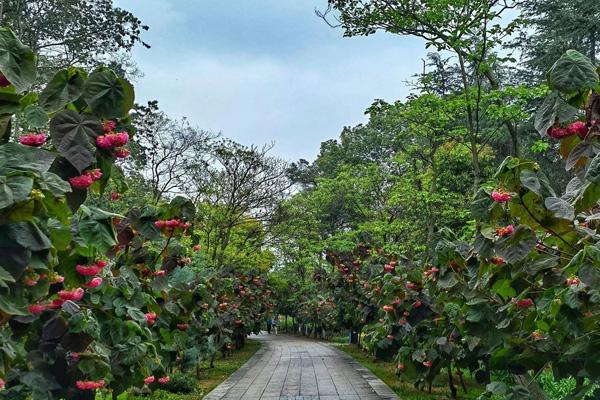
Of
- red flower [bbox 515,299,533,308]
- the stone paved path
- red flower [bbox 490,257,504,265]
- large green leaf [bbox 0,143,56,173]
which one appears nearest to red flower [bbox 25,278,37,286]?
large green leaf [bbox 0,143,56,173]

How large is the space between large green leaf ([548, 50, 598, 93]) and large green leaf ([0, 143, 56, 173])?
6.23 feet

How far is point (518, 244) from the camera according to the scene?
8.80ft

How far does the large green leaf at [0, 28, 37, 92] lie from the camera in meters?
1.72

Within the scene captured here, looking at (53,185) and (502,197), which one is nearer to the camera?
(53,185)

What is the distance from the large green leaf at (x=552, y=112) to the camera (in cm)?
227

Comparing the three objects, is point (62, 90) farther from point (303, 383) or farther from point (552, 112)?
point (303, 383)

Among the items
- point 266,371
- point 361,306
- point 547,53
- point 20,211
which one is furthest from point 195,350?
point 547,53

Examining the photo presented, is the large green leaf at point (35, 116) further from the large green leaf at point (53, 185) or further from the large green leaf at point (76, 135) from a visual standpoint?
the large green leaf at point (53, 185)

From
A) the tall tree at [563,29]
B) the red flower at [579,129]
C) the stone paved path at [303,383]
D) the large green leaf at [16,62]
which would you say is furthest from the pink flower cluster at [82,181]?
the tall tree at [563,29]

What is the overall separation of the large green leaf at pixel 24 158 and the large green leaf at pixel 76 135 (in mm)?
198

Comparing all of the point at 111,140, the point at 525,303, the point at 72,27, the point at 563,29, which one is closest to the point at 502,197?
the point at 525,303

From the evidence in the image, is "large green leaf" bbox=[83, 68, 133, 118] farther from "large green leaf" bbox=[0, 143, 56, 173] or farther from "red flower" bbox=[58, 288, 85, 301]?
"red flower" bbox=[58, 288, 85, 301]

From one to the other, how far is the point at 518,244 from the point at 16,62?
224cm

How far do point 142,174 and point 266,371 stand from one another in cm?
690
